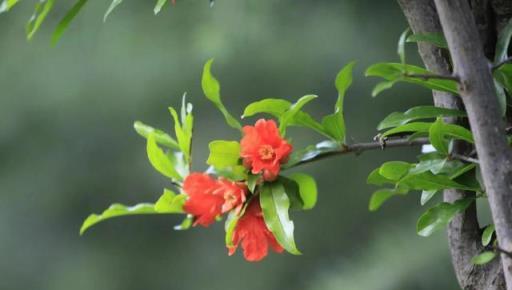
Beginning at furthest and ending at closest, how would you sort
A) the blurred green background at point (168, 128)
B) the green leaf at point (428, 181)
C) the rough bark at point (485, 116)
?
the blurred green background at point (168, 128) → the green leaf at point (428, 181) → the rough bark at point (485, 116)

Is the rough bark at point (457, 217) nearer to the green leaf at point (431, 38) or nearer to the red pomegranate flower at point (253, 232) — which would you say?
the green leaf at point (431, 38)

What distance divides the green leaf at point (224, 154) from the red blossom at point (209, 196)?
0.02m

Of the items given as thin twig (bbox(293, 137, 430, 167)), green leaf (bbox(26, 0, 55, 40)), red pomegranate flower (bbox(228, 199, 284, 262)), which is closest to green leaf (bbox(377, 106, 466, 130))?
thin twig (bbox(293, 137, 430, 167))

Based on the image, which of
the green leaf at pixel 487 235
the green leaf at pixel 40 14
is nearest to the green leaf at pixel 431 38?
the green leaf at pixel 487 235

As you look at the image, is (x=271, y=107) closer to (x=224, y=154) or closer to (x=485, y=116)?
(x=224, y=154)

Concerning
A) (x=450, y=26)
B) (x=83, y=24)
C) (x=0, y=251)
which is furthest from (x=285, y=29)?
(x=450, y=26)

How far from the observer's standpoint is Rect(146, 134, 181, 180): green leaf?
617 mm

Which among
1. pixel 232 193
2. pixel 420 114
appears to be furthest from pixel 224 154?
pixel 420 114

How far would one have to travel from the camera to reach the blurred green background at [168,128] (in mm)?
1185

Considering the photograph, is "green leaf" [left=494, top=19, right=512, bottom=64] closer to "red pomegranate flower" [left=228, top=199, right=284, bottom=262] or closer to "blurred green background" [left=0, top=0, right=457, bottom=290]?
"red pomegranate flower" [left=228, top=199, right=284, bottom=262]

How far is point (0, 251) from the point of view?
1.31 m

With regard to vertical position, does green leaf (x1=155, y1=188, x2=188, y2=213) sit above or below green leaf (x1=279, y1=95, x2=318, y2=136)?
below

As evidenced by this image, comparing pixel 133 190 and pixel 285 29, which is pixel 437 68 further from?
pixel 133 190

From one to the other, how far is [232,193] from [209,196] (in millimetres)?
25
